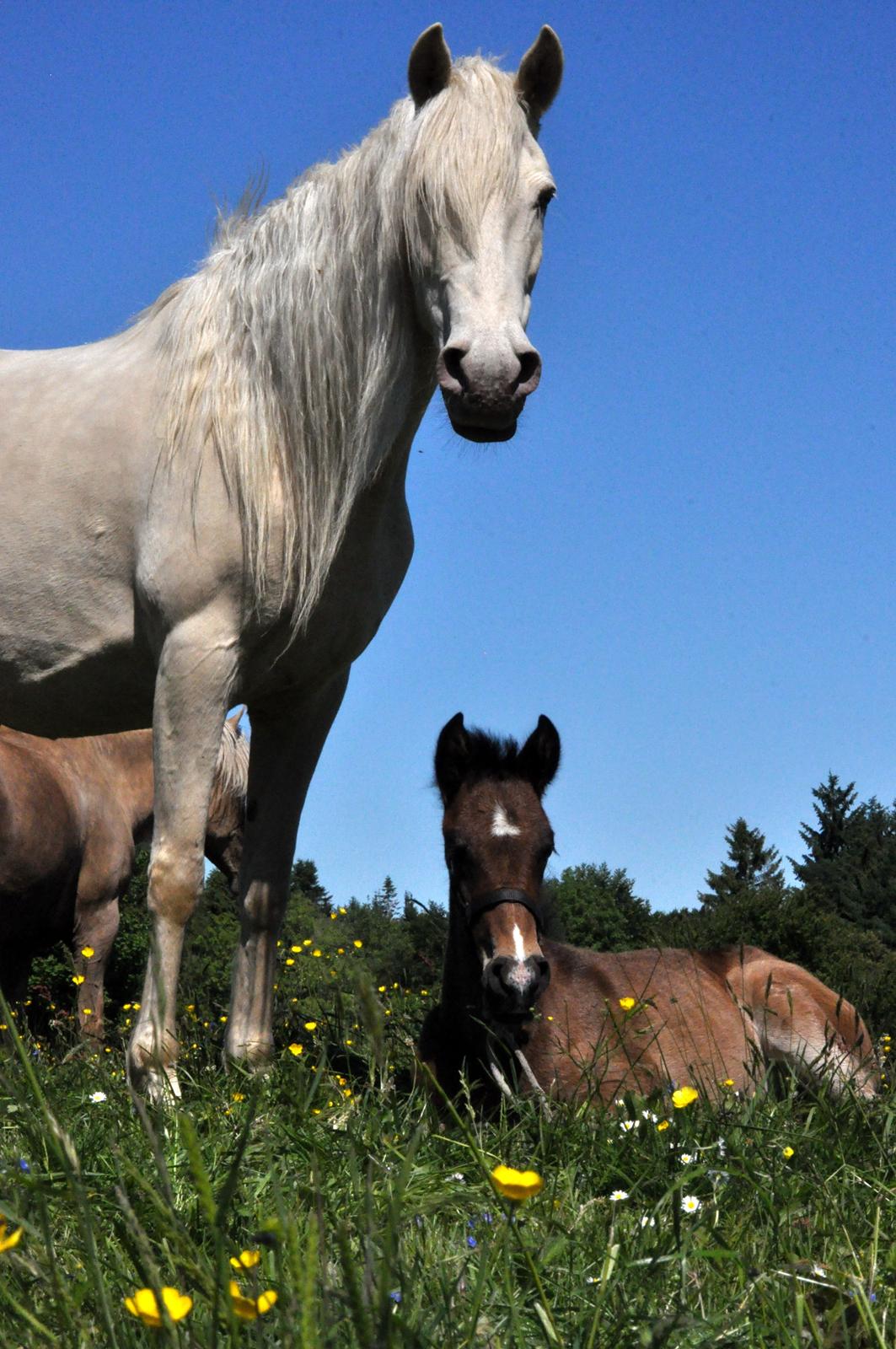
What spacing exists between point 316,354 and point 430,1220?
9.46 feet

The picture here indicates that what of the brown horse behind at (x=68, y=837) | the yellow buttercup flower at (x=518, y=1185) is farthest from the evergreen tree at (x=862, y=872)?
the yellow buttercup flower at (x=518, y=1185)

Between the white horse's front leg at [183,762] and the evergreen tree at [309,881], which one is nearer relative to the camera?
the white horse's front leg at [183,762]

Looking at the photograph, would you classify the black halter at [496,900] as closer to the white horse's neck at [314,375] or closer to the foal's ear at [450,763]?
the foal's ear at [450,763]

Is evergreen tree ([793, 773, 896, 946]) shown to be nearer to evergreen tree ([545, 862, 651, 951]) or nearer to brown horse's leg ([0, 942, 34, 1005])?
evergreen tree ([545, 862, 651, 951])

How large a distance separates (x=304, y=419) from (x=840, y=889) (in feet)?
152

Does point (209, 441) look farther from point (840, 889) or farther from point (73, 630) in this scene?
point (840, 889)

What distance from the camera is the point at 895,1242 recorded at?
230 cm

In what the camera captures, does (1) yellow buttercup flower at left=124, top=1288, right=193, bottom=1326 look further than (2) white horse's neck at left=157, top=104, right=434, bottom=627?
No

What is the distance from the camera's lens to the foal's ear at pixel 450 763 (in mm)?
5406

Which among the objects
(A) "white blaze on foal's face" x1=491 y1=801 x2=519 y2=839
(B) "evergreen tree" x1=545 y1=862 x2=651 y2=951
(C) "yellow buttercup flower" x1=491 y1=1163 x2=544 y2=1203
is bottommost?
(C) "yellow buttercup flower" x1=491 y1=1163 x2=544 y2=1203

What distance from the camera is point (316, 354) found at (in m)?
4.36

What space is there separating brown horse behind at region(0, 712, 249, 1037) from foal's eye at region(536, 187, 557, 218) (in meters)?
6.12

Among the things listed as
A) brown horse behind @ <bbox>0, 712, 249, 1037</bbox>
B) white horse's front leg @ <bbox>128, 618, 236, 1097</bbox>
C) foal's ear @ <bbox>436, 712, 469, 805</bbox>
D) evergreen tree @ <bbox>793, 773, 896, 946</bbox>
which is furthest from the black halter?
evergreen tree @ <bbox>793, 773, 896, 946</bbox>

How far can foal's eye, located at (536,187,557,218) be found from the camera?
4.00 meters
